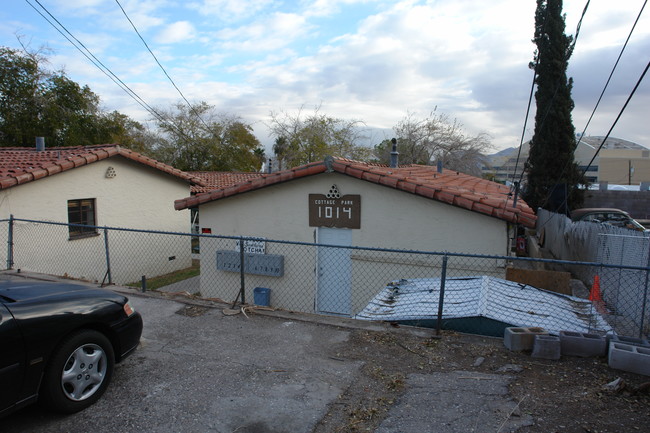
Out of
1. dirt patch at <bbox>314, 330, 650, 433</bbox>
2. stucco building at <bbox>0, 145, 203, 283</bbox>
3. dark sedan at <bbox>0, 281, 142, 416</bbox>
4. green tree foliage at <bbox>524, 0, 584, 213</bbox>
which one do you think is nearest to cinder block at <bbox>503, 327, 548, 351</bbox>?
dirt patch at <bbox>314, 330, 650, 433</bbox>

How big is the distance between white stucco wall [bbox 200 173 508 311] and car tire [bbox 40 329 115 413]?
571 cm

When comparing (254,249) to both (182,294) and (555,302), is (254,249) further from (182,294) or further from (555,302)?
(555,302)

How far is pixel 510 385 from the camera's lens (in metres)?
3.80

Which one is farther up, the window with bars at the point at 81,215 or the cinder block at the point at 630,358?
the window with bars at the point at 81,215

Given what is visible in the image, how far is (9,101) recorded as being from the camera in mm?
19562

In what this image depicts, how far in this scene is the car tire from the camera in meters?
3.16

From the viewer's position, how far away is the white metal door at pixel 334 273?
8.92 meters

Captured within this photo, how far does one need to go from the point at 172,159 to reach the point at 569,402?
33073 mm

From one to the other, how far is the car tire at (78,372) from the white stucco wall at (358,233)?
5709mm

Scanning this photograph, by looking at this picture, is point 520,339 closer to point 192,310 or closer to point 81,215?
point 192,310

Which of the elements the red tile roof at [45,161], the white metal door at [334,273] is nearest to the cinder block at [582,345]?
the white metal door at [334,273]

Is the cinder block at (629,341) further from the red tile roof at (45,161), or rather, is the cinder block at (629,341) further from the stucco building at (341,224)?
the red tile roof at (45,161)

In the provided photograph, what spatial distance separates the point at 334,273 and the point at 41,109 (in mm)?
18510

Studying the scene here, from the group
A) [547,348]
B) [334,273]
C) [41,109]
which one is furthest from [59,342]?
[41,109]
